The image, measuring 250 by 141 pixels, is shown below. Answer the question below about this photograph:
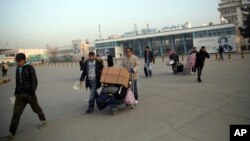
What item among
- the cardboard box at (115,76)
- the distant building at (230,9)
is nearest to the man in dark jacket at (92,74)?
the cardboard box at (115,76)

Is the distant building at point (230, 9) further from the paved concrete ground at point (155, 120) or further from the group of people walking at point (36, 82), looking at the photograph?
the paved concrete ground at point (155, 120)

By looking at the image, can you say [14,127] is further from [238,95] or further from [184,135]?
[238,95]

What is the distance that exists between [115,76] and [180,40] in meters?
67.4

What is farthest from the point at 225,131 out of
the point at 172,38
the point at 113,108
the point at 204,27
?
the point at 172,38

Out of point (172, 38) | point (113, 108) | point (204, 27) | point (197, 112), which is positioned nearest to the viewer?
point (197, 112)

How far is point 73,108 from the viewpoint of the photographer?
914 cm

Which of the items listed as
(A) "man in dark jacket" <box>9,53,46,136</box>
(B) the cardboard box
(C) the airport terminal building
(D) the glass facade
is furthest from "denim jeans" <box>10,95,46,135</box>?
(D) the glass facade

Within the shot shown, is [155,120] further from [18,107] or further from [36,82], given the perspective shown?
[18,107]

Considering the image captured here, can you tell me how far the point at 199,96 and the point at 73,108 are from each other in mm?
4257

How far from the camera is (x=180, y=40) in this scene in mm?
72875

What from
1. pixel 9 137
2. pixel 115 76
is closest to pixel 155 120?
pixel 115 76

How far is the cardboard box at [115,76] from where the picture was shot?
7673mm

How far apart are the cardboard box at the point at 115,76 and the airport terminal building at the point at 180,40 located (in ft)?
169

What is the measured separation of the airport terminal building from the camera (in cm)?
5825
